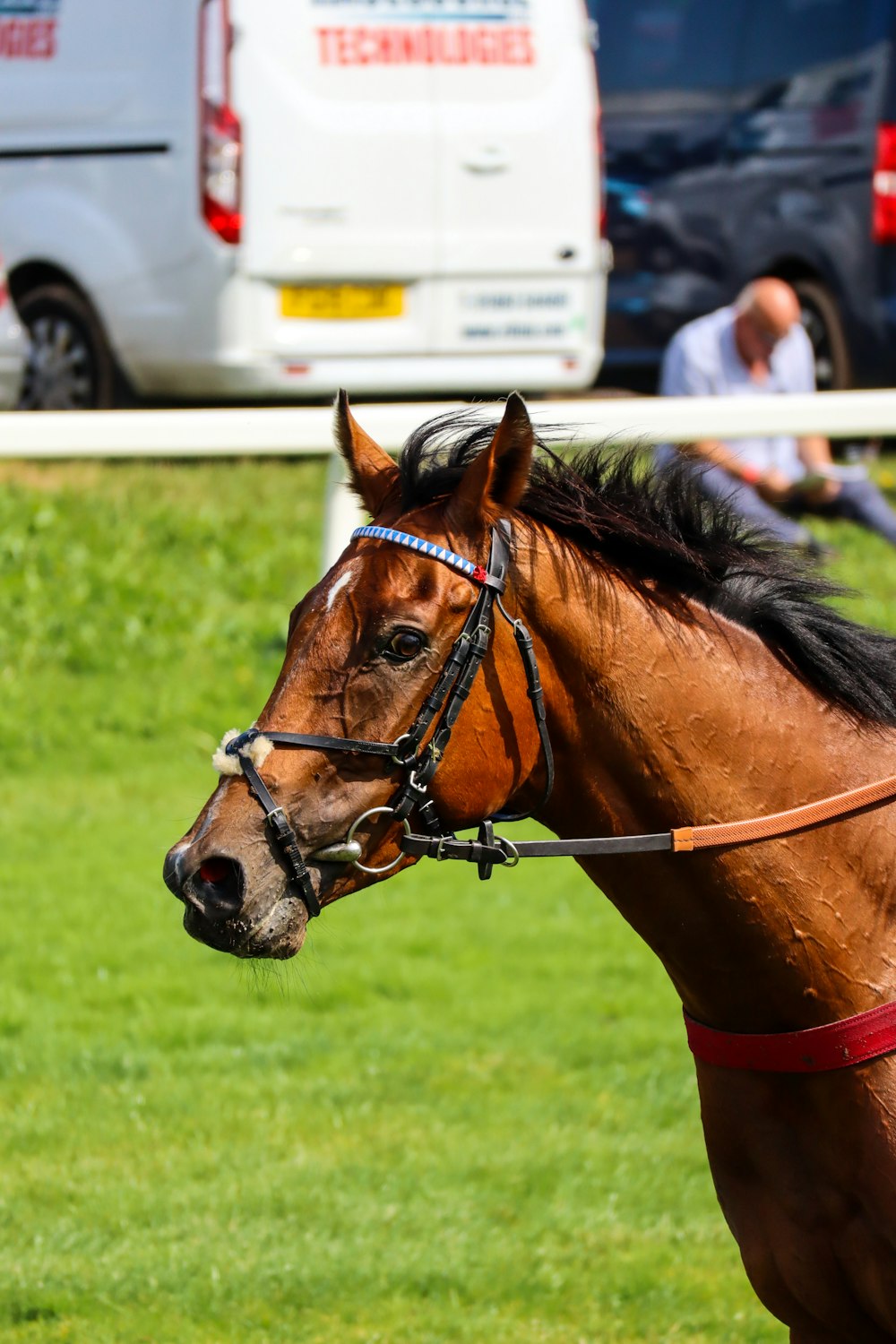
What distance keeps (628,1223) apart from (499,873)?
2.63 metres

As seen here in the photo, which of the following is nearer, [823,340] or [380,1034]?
[380,1034]

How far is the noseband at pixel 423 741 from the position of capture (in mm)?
2887

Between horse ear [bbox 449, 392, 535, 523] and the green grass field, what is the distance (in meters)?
0.89

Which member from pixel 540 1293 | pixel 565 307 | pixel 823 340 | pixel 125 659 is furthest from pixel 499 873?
pixel 823 340

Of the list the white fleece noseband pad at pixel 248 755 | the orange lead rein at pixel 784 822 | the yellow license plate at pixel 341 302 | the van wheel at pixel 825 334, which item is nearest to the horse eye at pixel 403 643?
the white fleece noseband pad at pixel 248 755

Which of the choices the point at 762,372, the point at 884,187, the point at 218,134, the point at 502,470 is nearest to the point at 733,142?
the point at 884,187

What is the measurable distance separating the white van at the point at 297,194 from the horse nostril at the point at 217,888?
6523 millimetres

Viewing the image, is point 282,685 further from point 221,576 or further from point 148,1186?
point 221,576

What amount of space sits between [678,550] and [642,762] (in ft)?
1.23

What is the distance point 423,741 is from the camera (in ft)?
9.57

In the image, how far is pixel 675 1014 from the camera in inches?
234

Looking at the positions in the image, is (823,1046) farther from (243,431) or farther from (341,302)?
(341,302)

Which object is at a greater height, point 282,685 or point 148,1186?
point 282,685

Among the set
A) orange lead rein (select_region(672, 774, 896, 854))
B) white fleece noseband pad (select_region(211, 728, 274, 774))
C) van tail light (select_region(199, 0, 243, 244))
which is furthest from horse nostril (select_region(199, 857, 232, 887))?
van tail light (select_region(199, 0, 243, 244))
